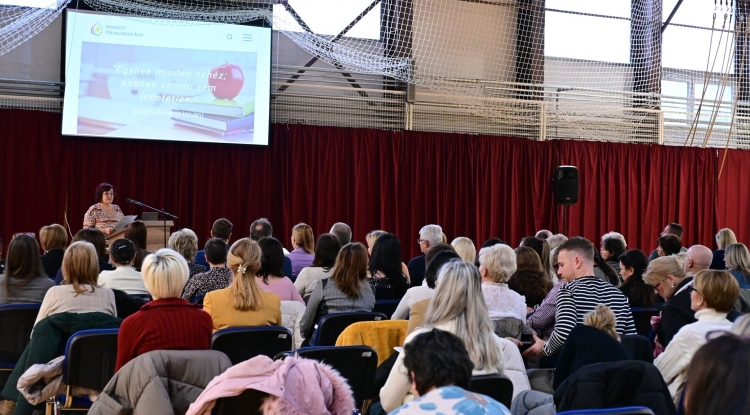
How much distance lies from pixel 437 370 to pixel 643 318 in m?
3.61

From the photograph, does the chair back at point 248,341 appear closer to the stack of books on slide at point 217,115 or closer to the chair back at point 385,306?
the chair back at point 385,306

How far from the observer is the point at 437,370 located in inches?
92.1

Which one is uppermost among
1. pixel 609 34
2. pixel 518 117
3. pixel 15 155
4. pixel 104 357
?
pixel 609 34

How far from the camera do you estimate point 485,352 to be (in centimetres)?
335

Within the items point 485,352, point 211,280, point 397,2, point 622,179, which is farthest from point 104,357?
point 622,179

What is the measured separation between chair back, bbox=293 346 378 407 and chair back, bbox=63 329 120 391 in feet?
3.49

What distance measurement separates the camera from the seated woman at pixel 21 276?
5039 mm

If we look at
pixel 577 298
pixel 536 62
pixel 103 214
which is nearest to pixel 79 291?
pixel 577 298

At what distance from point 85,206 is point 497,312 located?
7.39m

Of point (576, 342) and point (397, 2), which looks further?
point (397, 2)

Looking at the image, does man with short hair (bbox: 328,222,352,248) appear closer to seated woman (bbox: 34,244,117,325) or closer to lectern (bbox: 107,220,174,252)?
lectern (bbox: 107,220,174,252)

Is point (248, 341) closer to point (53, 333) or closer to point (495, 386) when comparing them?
Result: point (53, 333)

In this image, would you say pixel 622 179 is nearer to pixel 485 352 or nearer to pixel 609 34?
pixel 609 34

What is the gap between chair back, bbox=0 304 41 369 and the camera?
460 centimetres
